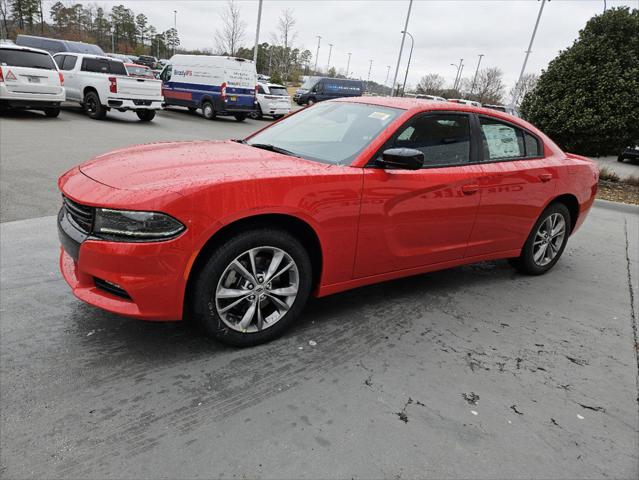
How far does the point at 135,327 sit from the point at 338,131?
78.4 inches

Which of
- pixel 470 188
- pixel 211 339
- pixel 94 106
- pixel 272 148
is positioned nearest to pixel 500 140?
pixel 470 188

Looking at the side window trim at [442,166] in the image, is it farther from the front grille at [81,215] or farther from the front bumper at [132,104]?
the front bumper at [132,104]

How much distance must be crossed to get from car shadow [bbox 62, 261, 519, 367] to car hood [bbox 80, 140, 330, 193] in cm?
96

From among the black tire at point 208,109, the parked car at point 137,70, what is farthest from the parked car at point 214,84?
the parked car at point 137,70

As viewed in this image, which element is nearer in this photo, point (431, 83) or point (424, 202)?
point (424, 202)

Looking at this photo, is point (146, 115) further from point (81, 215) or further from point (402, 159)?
point (402, 159)

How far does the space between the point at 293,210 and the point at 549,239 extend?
310cm

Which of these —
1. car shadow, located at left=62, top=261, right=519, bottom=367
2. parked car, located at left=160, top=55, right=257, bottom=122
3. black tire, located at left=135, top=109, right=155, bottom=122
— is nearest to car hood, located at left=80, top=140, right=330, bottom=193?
car shadow, located at left=62, top=261, right=519, bottom=367

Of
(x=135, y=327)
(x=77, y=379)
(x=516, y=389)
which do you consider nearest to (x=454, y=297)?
(x=516, y=389)

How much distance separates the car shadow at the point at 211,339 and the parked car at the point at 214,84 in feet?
50.4

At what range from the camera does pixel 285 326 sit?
3.01m

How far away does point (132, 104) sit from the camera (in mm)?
14336

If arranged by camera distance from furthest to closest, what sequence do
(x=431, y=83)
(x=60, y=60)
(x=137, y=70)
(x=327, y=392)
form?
(x=431, y=83), (x=137, y=70), (x=60, y=60), (x=327, y=392)

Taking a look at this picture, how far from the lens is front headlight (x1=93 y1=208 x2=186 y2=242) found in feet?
7.89
